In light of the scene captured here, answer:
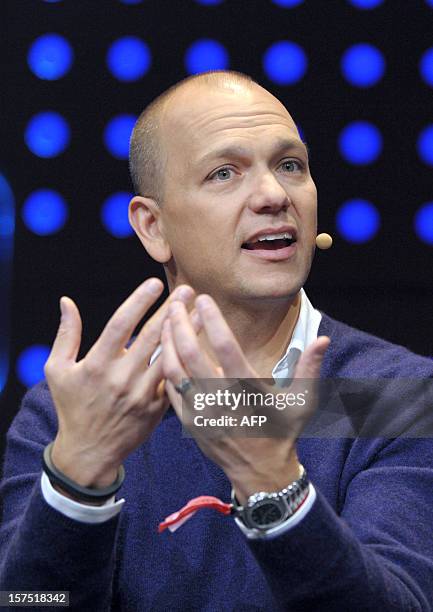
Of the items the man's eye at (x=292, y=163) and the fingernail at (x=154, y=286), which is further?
the man's eye at (x=292, y=163)

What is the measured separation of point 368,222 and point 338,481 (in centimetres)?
78

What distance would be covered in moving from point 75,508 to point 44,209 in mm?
1121

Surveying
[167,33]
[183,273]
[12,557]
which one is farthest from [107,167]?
[12,557]

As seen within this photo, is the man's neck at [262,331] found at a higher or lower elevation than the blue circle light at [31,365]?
higher

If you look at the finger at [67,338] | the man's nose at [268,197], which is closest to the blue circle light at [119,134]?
the man's nose at [268,197]

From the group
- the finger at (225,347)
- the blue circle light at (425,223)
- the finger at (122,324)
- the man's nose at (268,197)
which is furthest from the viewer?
the blue circle light at (425,223)

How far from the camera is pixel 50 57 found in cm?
241

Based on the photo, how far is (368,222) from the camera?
2354mm

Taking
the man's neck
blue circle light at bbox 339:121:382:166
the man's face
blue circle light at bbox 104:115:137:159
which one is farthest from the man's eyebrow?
blue circle light at bbox 104:115:137:159

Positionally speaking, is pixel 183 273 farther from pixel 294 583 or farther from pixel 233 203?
pixel 294 583

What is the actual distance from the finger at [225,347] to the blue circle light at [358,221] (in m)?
1.08

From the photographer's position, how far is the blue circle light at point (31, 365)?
7.97 ft

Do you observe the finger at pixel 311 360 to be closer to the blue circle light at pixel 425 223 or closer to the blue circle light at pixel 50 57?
the blue circle light at pixel 425 223

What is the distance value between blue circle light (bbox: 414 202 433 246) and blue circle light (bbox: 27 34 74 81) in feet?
2.87
